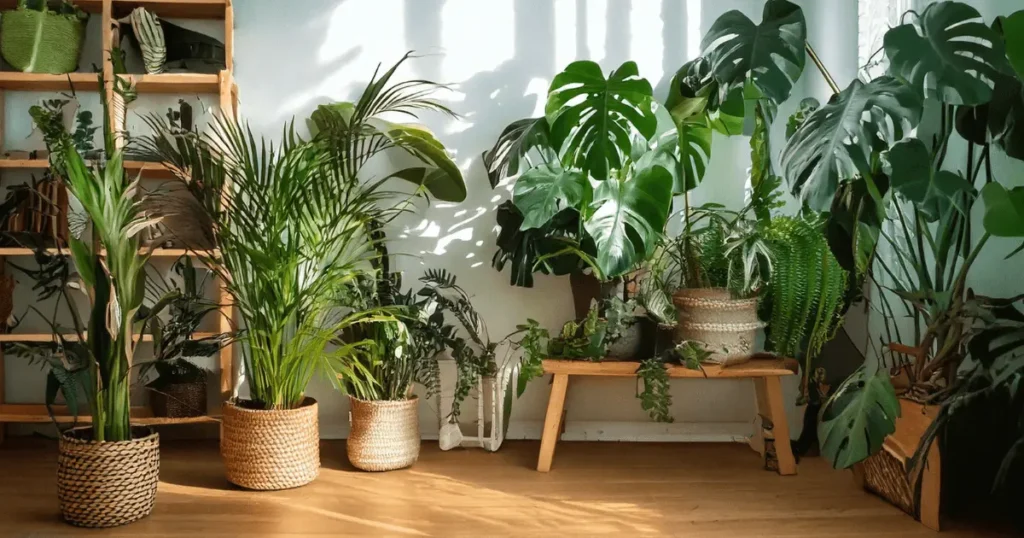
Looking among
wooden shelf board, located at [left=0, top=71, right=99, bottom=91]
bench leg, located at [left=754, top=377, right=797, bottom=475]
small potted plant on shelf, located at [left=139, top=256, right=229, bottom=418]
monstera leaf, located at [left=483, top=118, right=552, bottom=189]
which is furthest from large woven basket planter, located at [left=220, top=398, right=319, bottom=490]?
bench leg, located at [left=754, top=377, right=797, bottom=475]

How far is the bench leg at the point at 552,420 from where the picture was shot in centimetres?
266

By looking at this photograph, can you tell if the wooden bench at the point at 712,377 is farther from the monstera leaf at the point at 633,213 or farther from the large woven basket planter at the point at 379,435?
the large woven basket planter at the point at 379,435

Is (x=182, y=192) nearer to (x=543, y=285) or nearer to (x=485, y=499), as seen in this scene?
(x=543, y=285)

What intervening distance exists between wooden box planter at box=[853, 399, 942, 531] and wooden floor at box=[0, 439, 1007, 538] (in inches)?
1.7

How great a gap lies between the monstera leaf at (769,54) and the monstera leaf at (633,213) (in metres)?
0.45

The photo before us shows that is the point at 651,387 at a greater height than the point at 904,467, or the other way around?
the point at 651,387

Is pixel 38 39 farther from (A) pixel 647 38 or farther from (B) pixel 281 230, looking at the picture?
(A) pixel 647 38

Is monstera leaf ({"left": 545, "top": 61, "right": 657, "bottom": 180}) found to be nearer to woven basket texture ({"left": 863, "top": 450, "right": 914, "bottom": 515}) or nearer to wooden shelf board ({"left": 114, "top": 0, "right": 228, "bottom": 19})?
woven basket texture ({"left": 863, "top": 450, "right": 914, "bottom": 515})

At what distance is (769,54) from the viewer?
2143mm

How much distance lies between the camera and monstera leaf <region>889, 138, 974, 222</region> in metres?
1.89

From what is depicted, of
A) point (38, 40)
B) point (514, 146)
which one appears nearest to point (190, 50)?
point (38, 40)

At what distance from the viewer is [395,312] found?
2.63m

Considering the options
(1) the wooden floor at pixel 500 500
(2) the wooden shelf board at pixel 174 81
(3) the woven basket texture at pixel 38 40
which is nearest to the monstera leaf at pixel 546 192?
(1) the wooden floor at pixel 500 500

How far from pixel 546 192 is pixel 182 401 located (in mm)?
1555
